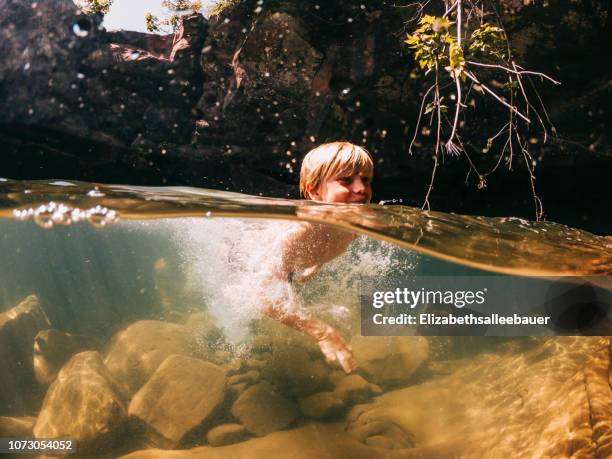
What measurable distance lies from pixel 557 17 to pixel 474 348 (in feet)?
19.8

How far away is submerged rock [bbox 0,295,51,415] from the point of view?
648 cm

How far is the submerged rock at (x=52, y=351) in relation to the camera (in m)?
6.73

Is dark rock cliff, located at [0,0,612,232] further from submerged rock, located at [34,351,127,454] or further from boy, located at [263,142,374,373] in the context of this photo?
submerged rock, located at [34,351,127,454]

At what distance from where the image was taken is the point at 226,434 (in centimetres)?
485

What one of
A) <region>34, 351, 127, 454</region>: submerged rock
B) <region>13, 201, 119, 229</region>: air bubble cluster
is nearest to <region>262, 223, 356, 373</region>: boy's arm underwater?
<region>34, 351, 127, 454</region>: submerged rock

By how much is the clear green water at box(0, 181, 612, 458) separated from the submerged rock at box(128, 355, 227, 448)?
2 centimetres

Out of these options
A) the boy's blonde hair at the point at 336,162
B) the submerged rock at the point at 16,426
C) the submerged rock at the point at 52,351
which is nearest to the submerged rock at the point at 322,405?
the boy's blonde hair at the point at 336,162

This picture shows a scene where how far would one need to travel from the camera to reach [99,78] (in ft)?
31.1

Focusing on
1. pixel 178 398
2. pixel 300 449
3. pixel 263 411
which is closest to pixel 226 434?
pixel 263 411

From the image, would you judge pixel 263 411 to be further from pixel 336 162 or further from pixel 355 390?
pixel 336 162

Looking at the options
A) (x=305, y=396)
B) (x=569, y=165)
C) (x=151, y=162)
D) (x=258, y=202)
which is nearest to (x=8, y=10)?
(x=151, y=162)

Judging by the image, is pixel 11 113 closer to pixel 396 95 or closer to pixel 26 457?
pixel 26 457

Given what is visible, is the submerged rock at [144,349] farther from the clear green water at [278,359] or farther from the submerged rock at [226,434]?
the submerged rock at [226,434]

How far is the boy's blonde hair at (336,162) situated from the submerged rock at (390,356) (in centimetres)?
235
